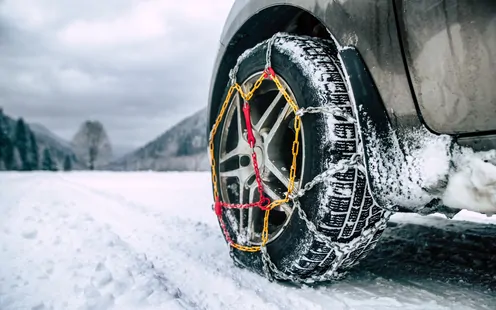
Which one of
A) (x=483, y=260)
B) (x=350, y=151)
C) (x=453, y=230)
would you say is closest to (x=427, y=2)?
(x=350, y=151)

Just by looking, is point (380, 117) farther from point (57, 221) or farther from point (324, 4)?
point (57, 221)

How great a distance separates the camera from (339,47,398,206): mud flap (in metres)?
1.24

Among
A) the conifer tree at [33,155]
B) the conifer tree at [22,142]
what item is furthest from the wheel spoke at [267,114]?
the conifer tree at [33,155]

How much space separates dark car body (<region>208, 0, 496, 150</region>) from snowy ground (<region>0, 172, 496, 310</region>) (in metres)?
0.83

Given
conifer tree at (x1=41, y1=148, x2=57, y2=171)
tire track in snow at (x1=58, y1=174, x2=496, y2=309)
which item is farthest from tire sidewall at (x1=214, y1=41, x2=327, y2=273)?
conifer tree at (x1=41, y1=148, x2=57, y2=171)

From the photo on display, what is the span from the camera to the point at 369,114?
127 cm

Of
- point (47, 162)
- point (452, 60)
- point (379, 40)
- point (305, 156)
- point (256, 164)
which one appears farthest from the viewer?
point (47, 162)

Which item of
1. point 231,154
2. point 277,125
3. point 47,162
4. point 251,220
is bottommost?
point 251,220

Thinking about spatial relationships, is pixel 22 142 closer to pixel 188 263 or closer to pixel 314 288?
pixel 188 263

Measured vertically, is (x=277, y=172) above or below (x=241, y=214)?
above

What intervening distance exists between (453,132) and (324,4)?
0.70 metres

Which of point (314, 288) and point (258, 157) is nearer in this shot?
point (314, 288)

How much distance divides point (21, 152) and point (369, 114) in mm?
59281

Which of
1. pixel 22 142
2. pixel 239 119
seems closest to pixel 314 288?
pixel 239 119
